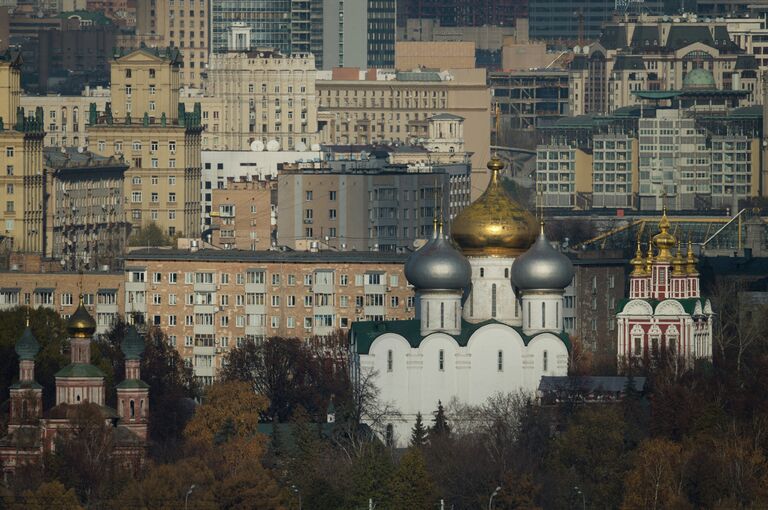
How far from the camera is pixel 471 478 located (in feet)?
267

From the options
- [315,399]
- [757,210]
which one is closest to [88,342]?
[315,399]

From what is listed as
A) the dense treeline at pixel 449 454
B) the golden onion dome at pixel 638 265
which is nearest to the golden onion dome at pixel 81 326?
the dense treeline at pixel 449 454

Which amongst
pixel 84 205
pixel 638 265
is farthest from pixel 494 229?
pixel 84 205

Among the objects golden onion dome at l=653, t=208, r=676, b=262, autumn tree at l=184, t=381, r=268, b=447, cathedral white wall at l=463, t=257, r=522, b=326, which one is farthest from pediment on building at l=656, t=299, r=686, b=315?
autumn tree at l=184, t=381, r=268, b=447

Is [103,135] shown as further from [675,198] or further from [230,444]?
[230,444]

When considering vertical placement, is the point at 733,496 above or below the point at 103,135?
below

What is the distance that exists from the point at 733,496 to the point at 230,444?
414 inches

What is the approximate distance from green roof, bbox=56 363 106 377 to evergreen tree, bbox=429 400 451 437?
6308mm

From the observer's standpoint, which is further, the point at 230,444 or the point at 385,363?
the point at 385,363

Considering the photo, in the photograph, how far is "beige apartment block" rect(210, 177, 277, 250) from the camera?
5699 inches

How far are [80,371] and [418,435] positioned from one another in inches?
263

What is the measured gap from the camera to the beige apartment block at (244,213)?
14475 cm

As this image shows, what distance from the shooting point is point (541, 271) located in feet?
314

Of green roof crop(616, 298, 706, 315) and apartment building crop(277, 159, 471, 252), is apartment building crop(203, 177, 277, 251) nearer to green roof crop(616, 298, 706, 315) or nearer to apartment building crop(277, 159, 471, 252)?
apartment building crop(277, 159, 471, 252)
